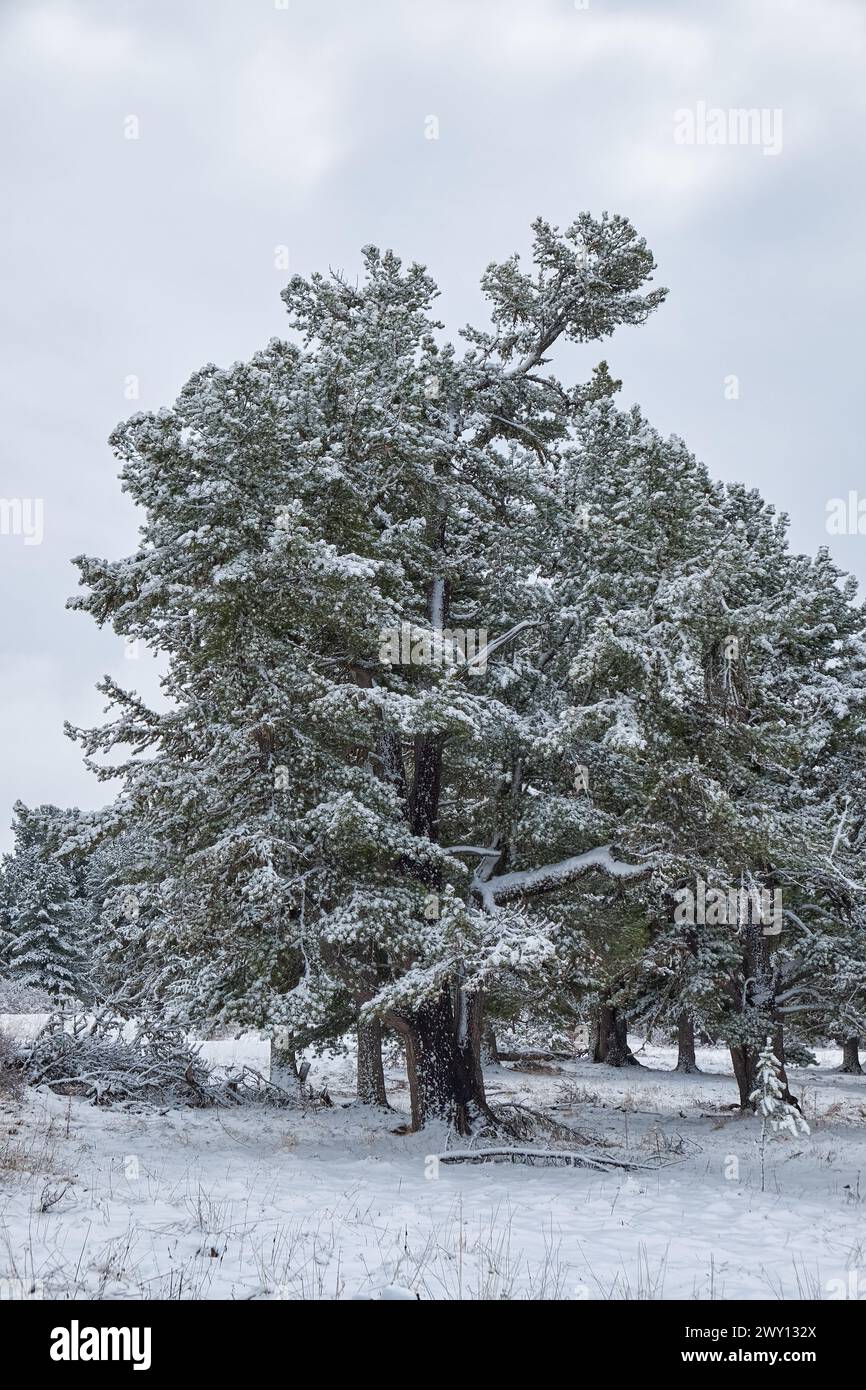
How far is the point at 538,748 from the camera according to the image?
11.6 m

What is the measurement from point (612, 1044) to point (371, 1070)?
46.3 feet

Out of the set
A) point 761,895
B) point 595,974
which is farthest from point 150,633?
point 761,895

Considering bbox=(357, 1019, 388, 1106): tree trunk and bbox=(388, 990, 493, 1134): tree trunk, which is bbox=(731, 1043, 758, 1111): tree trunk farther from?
bbox=(388, 990, 493, 1134): tree trunk

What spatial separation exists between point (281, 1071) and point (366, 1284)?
1411cm

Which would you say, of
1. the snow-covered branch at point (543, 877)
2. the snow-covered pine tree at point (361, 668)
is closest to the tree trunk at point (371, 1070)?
the snow-covered pine tree at point (361, 668)

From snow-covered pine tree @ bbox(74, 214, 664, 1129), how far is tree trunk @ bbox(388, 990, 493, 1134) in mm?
33

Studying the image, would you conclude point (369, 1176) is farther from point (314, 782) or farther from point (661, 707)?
point (661, 707)

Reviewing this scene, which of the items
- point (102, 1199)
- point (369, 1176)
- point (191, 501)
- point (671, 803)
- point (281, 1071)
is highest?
point (191, 501)

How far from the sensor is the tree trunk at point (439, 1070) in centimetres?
1288

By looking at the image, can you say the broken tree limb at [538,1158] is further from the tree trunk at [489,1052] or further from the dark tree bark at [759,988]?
the tree trunk at [489,1052]

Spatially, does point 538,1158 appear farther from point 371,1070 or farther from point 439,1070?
point 371,1070

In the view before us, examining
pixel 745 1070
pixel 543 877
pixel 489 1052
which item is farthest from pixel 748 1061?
pixel 489 1052

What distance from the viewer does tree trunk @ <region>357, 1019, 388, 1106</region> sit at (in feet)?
57.7

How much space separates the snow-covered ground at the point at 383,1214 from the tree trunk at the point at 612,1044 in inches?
561
